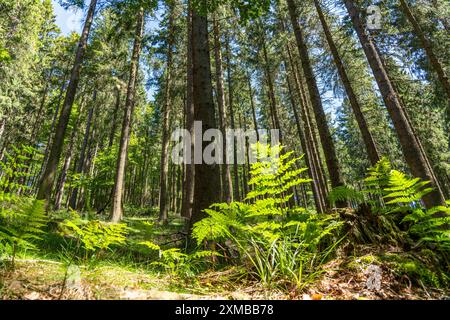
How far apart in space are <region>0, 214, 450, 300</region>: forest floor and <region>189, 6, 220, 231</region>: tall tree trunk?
95.9 inches

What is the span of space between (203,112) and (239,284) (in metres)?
3.50

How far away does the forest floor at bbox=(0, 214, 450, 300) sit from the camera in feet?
5.26

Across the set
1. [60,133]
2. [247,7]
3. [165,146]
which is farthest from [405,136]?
[165,146]

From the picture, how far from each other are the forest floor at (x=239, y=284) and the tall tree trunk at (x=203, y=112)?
2.44m

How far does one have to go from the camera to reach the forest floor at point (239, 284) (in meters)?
1.60

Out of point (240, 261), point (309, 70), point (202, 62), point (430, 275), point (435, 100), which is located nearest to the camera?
point (430, 275)

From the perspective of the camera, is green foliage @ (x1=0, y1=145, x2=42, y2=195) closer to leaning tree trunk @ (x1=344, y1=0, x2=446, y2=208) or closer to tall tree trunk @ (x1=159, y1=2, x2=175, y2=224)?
leaning tree trunk @ (x1=344, y1=0, x2=446, y2=208)

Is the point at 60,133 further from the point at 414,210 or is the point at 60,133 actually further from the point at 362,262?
the point at 414,210

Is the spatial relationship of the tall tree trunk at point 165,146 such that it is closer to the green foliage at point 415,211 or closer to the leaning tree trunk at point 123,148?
the leaning tree trunk at point 123,148

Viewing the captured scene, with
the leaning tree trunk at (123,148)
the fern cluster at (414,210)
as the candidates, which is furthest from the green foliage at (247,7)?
the leaning tree trunk at (123,148)
